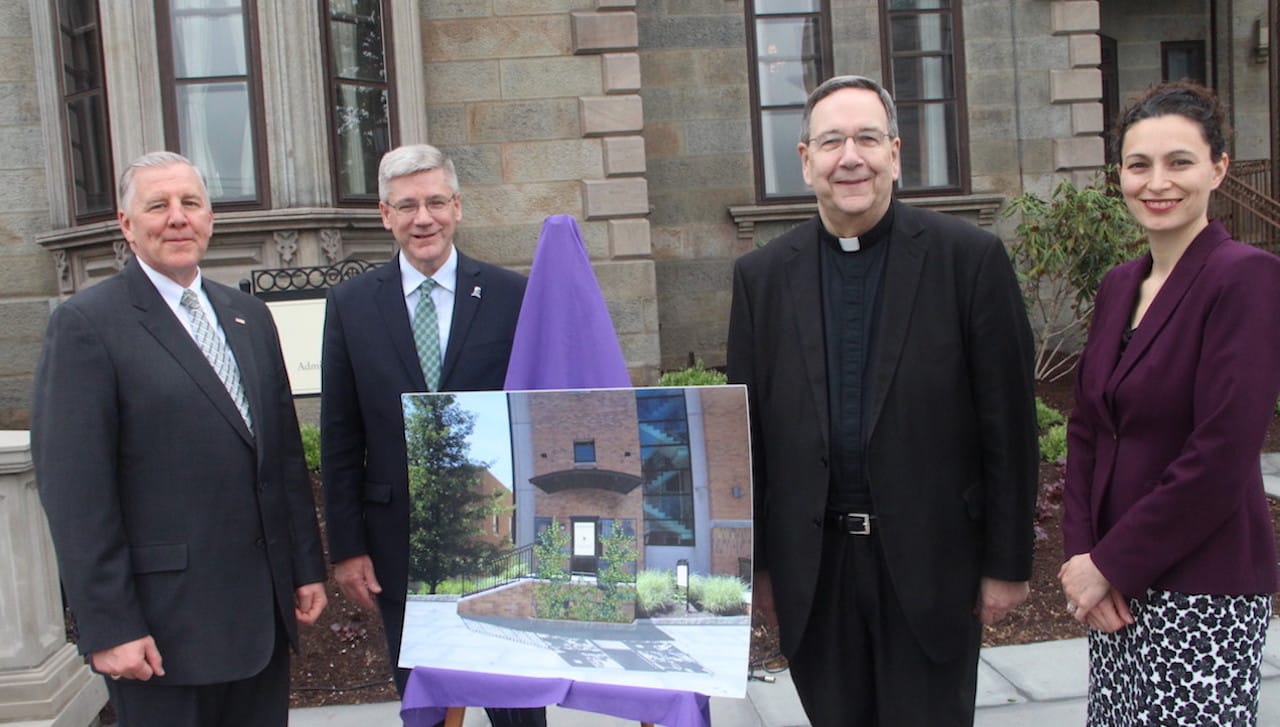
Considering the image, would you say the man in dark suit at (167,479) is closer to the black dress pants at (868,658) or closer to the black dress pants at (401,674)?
the black dress pants at (401,674)

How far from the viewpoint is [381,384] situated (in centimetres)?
303

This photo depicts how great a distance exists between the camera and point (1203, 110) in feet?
7.98

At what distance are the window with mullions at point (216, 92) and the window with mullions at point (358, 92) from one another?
0.64 metres

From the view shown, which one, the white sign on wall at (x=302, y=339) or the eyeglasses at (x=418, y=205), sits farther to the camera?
the white sign on wall at (x=302, y=339)

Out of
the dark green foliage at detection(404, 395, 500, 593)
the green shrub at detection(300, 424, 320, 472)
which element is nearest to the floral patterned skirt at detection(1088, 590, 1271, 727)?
the dark green foliage at detection(404, 395, 500, 593)

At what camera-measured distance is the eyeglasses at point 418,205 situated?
2957mm

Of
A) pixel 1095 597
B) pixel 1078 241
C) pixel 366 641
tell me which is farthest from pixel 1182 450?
pixel 1078 241

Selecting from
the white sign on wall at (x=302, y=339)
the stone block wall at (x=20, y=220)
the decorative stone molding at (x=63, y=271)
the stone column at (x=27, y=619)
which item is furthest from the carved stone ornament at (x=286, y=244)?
the stone column at (x=27, y=619)

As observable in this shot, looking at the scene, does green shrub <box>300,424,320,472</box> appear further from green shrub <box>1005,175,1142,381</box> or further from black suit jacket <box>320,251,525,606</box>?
green shrub <box>1005,175,1142,381</box>

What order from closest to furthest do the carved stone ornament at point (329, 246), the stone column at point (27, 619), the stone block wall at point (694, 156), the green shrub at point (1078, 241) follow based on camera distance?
1. the stone column at point (27, 619)
2. the green shrub at point (1078, 241)
3. the carved stone ornament at point (329, 246)
4. the stone block wall at point (694, 156)

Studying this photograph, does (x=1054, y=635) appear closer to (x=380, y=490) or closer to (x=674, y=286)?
(x=380, y=490)

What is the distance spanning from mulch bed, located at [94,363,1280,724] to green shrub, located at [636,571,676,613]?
2.19 meters

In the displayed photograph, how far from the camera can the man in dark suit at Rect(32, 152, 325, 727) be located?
2.41 m

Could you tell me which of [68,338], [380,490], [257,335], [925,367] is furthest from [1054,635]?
[68,338]
